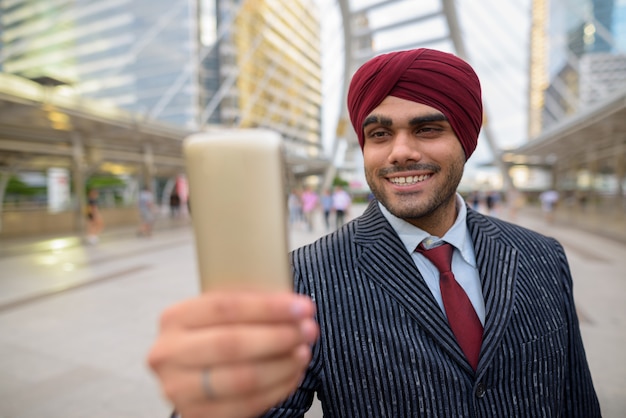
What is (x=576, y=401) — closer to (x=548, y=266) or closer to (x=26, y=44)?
(x=548, y=266)

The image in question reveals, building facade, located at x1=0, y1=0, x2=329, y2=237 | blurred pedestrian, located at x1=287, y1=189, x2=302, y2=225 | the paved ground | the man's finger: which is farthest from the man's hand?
blurred pedestrian, located at x1=287, y1=189, x2=302, y2=225

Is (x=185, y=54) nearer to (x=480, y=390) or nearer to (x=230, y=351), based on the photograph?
(x=480, y=390)

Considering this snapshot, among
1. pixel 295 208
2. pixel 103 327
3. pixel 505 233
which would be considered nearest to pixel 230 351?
pixel 505 233

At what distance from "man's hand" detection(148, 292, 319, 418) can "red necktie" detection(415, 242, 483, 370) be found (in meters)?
0.73

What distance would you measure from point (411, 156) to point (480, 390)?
623mm

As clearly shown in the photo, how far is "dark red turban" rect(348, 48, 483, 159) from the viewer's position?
1.05 meters

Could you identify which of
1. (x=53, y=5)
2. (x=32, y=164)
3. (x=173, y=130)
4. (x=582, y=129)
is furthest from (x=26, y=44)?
(x=582, y=129)

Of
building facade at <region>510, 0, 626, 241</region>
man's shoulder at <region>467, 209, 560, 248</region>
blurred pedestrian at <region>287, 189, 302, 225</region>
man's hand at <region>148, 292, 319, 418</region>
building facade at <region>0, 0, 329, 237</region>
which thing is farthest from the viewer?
blurred pedestrian at <region>287, 189, 302, 225</region>

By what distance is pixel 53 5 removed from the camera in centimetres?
5272

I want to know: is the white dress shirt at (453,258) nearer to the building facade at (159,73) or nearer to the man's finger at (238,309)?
the man's finger at (238,309)

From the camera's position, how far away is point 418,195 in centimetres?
110

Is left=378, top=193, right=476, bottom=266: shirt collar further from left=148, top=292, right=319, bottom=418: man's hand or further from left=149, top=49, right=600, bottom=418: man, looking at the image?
left=148, top=292, right=319, bottom=418: man's hand

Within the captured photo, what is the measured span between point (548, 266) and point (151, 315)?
4060 mm

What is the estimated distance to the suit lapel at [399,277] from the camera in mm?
961
